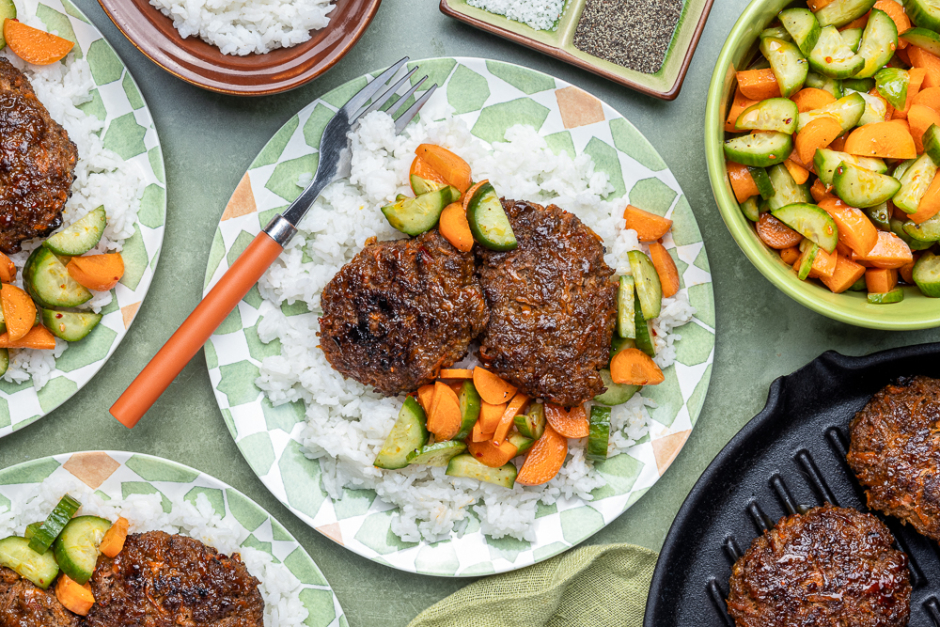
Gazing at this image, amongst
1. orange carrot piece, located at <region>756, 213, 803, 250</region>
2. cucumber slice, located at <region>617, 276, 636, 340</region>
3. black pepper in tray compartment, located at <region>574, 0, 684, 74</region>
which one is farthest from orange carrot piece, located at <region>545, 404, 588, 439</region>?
black pepper in tray compartment, located at <region>574, 0, 684, 74</region>

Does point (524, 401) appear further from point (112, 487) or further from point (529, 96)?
point (112, 487)

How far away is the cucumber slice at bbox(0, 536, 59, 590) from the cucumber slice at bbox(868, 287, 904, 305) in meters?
3.85

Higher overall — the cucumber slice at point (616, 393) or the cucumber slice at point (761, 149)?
the cucumber slice at point (761, 149)

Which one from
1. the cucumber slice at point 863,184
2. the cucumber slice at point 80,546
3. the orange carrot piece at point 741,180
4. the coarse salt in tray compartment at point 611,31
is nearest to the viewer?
the cucumber slice at point 863,184

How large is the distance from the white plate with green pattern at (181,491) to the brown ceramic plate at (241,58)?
180 centimetres

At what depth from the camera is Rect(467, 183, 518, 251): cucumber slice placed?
2949mm

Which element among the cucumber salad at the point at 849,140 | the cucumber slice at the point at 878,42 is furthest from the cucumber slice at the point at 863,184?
the cucumber slice at the point at 878,42

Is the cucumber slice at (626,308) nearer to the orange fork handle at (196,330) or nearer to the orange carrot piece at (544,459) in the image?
the orange carrot piece at (544,459)

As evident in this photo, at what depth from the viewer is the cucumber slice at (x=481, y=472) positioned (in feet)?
10.5

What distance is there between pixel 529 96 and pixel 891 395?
83.9 inches

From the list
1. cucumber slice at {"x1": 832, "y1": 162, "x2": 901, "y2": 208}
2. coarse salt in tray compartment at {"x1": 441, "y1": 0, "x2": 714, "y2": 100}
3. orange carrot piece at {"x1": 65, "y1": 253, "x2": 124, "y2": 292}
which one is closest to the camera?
cucumber slice at {"x1": 832, "y1": 162, "x2": 901, "y2": 208}

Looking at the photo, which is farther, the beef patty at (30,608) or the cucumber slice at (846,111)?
the beef patty at (30,608)

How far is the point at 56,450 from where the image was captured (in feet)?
11.5

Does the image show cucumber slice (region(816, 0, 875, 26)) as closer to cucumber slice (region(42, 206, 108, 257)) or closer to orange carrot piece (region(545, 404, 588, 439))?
orange carrot piece (region(545, 404, 588, 439))
